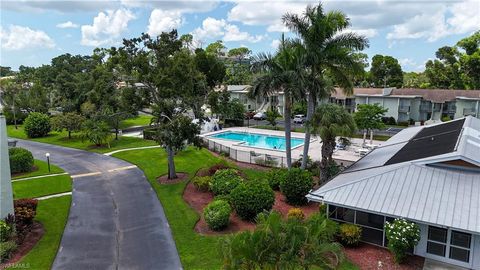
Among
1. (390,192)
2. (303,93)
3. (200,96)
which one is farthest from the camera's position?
(200,96)

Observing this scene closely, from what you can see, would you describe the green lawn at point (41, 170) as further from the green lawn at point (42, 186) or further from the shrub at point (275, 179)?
the shrub at point (275, 179)

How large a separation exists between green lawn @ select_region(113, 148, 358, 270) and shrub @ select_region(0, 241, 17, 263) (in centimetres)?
730

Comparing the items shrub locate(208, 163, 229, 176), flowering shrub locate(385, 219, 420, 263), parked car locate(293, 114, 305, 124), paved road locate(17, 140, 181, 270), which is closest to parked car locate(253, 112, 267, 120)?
parked car locate(293, 114, 305, 124)

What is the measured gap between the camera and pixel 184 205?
72.2 ft

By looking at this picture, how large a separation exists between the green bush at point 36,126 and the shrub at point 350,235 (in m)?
45.4

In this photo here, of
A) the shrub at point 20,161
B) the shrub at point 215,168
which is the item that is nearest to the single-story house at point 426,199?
the shrub at point 215,168

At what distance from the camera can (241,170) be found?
2914 cm

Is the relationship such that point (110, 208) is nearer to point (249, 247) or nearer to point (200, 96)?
point (200, 96)

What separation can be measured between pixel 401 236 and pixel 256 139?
32.8 metres

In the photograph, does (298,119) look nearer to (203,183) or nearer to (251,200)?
(203,183)

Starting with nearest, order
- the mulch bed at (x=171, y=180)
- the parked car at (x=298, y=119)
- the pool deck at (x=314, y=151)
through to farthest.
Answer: the mulch bed at (x=171, y=180), the pool deck at (x=314, y=151), the parked car at (x=298, y=119)

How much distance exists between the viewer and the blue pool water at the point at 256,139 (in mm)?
42750

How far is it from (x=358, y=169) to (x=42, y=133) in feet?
146

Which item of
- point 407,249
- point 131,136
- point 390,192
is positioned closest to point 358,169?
point 390,192
